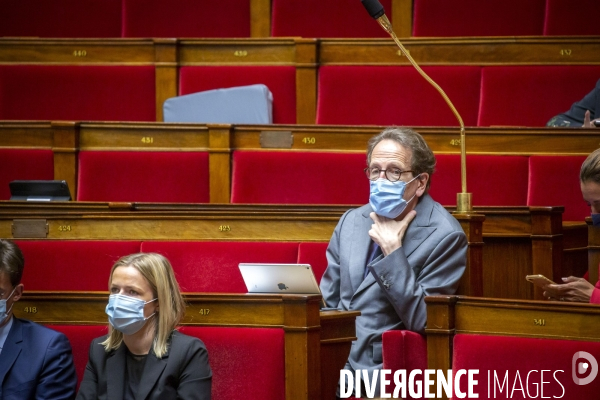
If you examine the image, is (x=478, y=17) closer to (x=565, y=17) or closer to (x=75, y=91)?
(x=565, y=17)

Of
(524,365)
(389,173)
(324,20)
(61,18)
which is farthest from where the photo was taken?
(61,18)

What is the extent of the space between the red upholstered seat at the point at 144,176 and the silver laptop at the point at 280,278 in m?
0.55

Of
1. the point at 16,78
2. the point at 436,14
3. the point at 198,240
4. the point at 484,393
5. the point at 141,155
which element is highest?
the point at 436,14

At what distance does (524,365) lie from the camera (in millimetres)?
730

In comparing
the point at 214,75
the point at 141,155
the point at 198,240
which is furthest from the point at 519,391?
the point at 214,75

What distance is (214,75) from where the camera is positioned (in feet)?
5.27

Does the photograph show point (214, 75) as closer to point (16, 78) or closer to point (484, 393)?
point (16, 78)

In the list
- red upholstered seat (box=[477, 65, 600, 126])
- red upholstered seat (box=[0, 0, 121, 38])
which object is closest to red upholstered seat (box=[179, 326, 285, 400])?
red upholstered seat (box=[477, 65, 600, 126])

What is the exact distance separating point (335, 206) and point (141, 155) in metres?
0.41

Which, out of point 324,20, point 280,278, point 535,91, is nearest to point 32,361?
point 280,278

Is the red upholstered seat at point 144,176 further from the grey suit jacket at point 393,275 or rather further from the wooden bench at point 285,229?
the grey suit jacket at point 393,275

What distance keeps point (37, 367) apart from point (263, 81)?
0.84 m

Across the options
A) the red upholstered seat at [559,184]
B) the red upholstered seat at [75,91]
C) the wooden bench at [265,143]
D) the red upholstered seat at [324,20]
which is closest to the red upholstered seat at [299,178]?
the wooden bench at [265,143]

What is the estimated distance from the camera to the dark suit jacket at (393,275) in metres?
0.88
